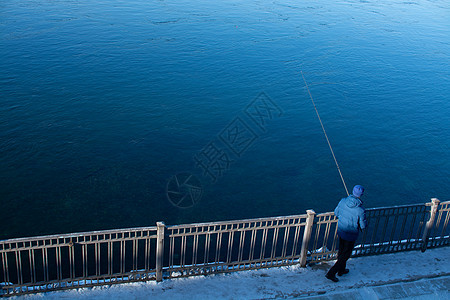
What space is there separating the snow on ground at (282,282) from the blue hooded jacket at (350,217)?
3.35 feet

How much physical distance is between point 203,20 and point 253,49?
9.87m

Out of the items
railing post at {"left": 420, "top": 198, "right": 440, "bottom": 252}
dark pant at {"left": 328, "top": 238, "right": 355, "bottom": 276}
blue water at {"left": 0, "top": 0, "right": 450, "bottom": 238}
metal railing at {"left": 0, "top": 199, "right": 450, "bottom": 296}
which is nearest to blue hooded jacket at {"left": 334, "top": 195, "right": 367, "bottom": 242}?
dark pant at {"left": 328, "top": 238, "right": 355, "bottom": 276}

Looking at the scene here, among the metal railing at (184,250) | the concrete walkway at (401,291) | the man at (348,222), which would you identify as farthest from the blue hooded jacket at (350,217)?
the concrete walkway at (401,291)

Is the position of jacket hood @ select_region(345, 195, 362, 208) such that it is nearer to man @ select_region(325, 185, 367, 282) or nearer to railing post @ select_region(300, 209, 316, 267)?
man @ select_region(325, 185, 367, 282)

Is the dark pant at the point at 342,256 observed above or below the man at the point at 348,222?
below

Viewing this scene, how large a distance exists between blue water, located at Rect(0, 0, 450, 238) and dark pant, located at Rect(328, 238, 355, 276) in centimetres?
627

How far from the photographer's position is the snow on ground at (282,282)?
7.13 m

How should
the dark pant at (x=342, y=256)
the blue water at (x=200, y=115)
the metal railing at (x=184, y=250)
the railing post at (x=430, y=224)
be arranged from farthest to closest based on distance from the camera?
the blue water at (x=200, y=115)
the railing post at (x=430, y=224)
the dark pant at (x=342, y=256)
the metal railing at (x=184, y=250)

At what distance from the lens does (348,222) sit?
7227 mm

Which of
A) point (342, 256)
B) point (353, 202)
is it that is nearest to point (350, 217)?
point (353, 202)

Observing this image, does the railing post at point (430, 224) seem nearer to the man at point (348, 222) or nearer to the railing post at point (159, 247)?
the man at point (348, 222)

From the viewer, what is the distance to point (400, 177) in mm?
16781

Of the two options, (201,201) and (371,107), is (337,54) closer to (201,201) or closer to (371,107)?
(371,107)

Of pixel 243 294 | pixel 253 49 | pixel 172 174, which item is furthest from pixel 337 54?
pixel 243 294
